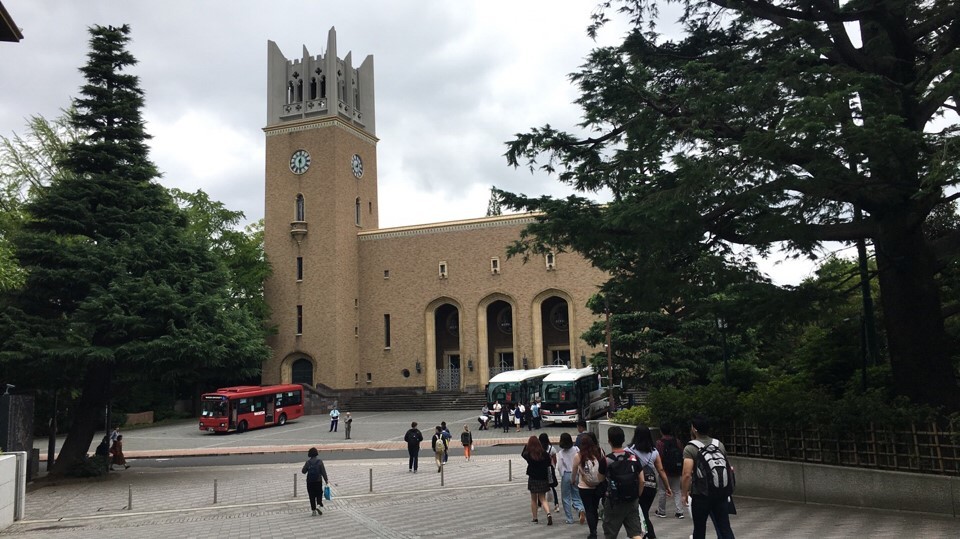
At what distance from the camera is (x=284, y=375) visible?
1769 inches

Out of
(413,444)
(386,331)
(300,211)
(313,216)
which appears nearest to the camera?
(413,444)

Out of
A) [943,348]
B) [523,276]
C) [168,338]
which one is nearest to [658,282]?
[943,348]

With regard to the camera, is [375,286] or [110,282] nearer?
[110,282]

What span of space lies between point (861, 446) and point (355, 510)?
7898mm

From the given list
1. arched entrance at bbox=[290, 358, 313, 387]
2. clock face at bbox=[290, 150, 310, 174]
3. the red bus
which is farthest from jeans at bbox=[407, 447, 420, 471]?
clock face at bbox=[290, 150, 310, 174]

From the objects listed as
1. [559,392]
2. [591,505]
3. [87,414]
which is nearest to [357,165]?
[559,392]

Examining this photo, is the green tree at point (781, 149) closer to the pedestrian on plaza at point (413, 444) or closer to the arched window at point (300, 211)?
the pedestrian on plaza at point (413, 444)

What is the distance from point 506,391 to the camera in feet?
107

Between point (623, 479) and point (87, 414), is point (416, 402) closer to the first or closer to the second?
point (87, 414)

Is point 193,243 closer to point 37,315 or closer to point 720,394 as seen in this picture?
point 37,315

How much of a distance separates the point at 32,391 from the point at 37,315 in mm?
2421

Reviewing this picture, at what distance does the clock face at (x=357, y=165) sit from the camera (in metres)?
47.2

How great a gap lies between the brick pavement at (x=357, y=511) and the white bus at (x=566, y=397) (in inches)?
408

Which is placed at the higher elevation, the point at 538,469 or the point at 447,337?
the point at 447,337
